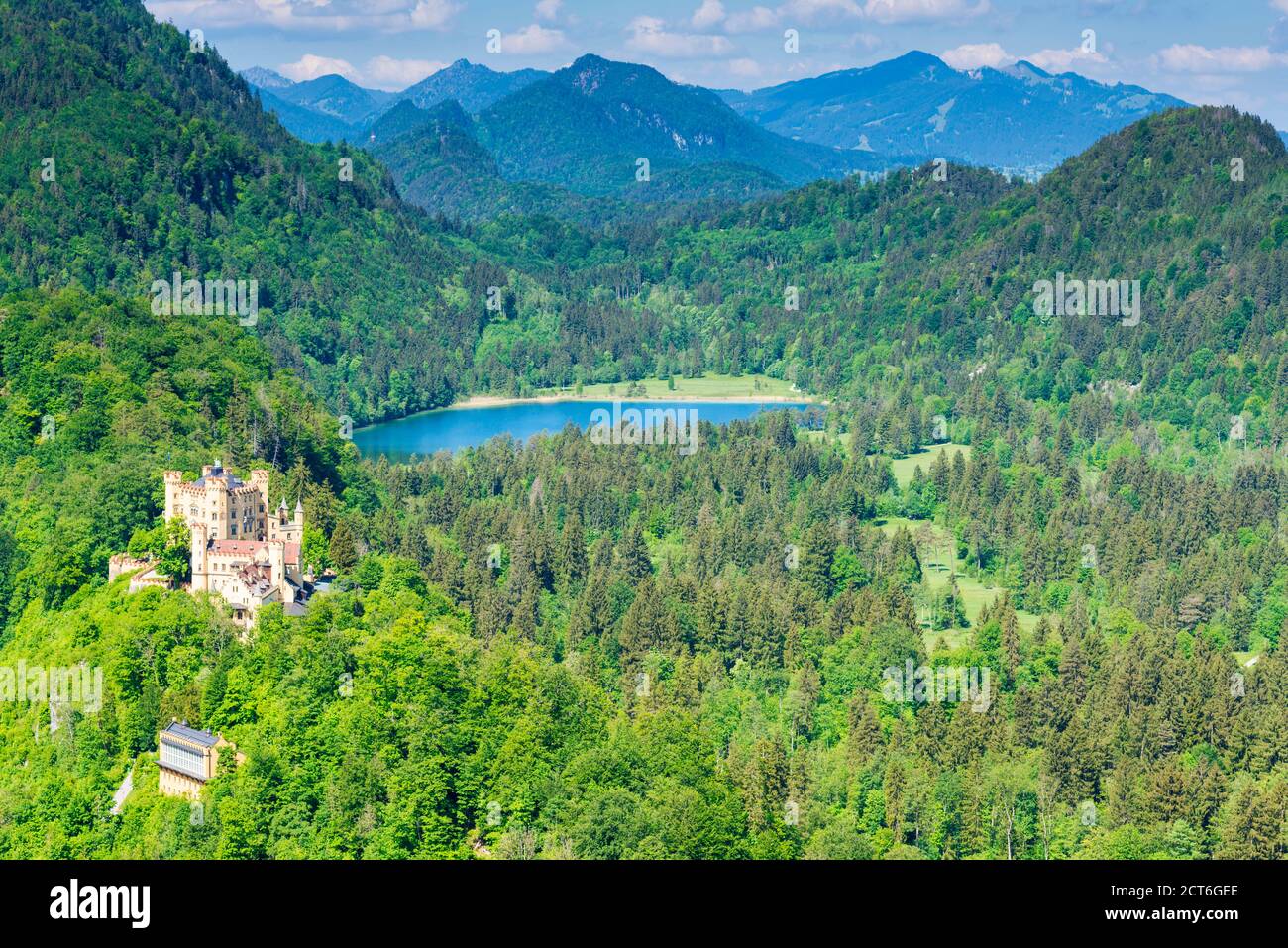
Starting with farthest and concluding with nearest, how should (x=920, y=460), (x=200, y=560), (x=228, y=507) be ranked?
1. (x=920, y=460)
2. (x=228, y=507)
3. (x=200, y=560)

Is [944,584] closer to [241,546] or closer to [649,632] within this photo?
[649,632]

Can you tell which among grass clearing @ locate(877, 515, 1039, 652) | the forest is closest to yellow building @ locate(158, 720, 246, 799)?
the forest

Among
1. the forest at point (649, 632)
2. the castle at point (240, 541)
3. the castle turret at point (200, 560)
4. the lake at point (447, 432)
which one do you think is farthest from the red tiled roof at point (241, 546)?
the lake at point (447, 432)

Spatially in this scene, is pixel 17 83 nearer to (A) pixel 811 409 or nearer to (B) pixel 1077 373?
(A) pixel 811 409

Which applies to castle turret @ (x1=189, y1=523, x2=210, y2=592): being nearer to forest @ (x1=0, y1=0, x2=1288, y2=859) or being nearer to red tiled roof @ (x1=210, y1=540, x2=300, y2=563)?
red tiled roof @ (x1=210, y1=540, x2=300, y2=563)

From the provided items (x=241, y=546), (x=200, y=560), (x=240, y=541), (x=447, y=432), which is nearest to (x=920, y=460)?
(x=447, y=432)

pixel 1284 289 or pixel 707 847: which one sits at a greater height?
pixel 1284 289

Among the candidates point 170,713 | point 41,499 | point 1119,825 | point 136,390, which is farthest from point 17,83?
point 1119,825
